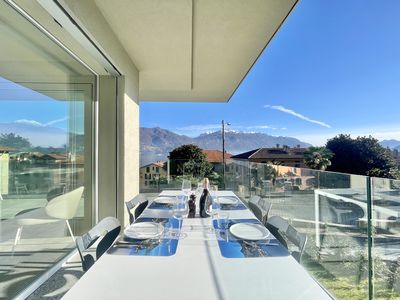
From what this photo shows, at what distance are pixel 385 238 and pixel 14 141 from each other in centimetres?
268

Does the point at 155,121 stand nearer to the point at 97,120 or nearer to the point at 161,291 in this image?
the point at 97,120

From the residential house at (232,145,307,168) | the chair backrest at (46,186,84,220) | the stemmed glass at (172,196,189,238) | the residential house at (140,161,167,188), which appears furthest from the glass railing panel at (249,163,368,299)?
the residential house at (232,145,307,168)

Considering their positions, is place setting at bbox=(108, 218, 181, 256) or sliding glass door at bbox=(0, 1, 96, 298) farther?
sliding glass door at bbox=(0, 1, 96, 298)

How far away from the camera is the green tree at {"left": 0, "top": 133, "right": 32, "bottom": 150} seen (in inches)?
75.4

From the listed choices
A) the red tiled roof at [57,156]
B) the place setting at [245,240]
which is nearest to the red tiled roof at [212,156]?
the red tiled roof at [57,156]

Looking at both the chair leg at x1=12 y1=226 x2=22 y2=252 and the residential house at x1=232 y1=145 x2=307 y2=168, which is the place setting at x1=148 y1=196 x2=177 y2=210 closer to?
the chair leg at x1=12 y1=226 x2=22 y2=252

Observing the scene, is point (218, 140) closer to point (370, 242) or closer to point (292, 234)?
point (370, 242)

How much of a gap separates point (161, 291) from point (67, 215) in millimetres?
2348

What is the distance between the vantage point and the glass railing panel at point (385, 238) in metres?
1.82

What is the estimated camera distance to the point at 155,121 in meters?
33.5

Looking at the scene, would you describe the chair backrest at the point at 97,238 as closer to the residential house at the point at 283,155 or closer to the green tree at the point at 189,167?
the green tree at the point at 189,167

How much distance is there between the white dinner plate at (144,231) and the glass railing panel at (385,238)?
57.2 inches

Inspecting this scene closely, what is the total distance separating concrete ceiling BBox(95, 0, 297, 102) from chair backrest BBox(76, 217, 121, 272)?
6.31 feet

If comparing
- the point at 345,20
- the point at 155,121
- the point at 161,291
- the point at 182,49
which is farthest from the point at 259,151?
the point at 161,291
